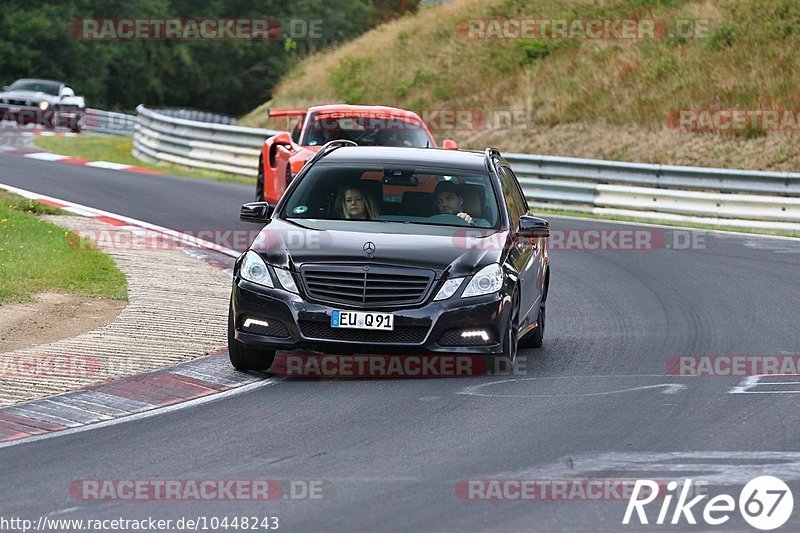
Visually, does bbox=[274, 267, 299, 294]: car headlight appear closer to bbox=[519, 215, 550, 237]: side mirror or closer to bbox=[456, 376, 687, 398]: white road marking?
bbox=[456, 376, 687, 398]: white road marking

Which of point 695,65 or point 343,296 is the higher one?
point 695,65

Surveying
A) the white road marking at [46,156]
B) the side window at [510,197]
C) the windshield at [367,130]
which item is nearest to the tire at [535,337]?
the side window at [510,197]

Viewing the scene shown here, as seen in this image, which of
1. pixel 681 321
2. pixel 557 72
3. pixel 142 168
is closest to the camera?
pixel 681 321

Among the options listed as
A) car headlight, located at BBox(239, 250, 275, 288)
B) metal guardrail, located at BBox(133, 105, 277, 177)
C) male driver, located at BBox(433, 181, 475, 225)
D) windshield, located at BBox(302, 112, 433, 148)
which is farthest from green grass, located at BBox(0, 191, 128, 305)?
metal guardrail, located at BBox(133, 105, 277, 177)

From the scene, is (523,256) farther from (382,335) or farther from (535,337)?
(382,335)

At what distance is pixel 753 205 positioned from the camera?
81.7 ft

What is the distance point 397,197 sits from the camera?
11719mm

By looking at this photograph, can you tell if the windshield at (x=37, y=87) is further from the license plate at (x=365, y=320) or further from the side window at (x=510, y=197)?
the license plate at (x=365, y=320)

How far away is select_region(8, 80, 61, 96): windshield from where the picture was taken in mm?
45219

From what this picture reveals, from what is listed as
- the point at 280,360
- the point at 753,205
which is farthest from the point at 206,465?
the point at 753,205

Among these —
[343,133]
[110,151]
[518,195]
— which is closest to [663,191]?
[343,133]

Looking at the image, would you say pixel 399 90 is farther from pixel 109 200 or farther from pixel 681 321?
→ pixel 681 321

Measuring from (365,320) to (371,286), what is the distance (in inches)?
10.3

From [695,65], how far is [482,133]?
213 inches
